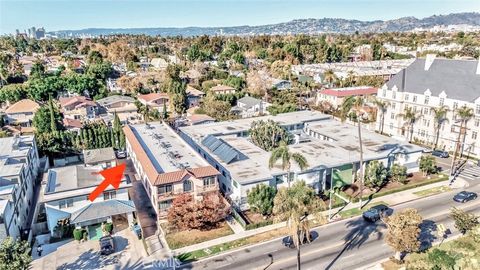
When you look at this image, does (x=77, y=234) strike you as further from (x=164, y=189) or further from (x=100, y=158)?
(x=100, y=158)

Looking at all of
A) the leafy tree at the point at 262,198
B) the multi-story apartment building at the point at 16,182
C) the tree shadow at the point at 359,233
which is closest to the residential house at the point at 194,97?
the multi-story apartment building at the point at 16,182

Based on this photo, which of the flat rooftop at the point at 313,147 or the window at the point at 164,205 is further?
the flat rooftop at the point at 313,147

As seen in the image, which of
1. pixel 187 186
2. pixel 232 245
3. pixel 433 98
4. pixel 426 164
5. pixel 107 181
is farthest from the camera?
pixel 433 98

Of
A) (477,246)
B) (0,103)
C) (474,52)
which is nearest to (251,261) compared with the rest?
(477,246)

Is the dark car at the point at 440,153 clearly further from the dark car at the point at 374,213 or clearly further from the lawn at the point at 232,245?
the lawn at the point at 232,245

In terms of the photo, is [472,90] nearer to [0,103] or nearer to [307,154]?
[307,154]

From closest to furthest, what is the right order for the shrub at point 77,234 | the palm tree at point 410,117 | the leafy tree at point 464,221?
the leafy tree at point 464,221 < the shrub at point 77,234 < the palm tree at point 410,117

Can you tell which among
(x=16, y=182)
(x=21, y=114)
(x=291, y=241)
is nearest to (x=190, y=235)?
(x=291, y=241)
